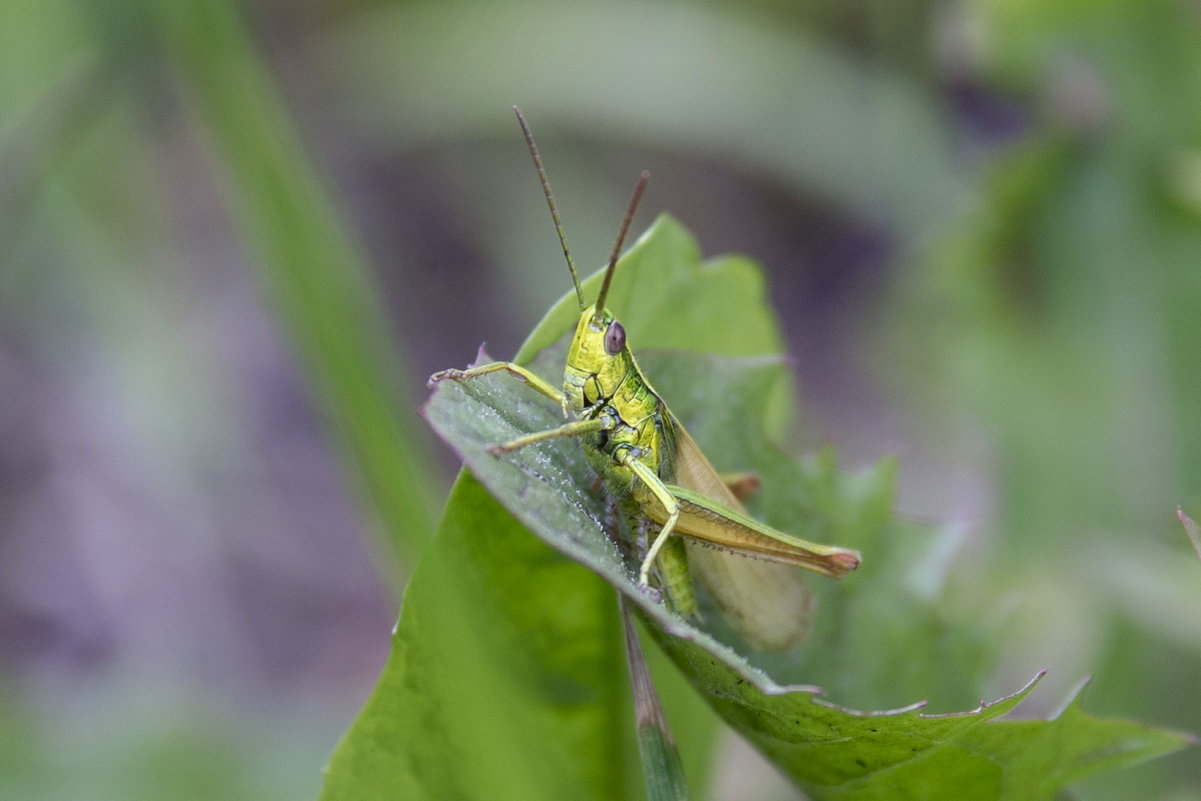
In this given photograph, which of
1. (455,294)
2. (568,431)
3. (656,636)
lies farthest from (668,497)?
(455,294)

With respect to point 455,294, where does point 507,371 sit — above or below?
below

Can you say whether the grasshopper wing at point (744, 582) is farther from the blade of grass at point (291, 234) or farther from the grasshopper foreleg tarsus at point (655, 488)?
the blade of grass at point (291, 234)

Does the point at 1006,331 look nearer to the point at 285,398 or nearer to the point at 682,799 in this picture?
the point at 682,799

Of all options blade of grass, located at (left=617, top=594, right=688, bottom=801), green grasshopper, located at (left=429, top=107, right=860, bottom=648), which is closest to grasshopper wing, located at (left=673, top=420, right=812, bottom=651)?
green grasshopper, located at (left=429, top=107, right=860, bottom=648)

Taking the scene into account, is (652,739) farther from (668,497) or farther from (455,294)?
(455,294)

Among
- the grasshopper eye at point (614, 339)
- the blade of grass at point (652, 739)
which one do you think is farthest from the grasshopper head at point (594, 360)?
the blade of grass at point (652, 739)

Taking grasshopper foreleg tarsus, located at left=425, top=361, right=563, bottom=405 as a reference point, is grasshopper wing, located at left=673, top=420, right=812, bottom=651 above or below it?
below

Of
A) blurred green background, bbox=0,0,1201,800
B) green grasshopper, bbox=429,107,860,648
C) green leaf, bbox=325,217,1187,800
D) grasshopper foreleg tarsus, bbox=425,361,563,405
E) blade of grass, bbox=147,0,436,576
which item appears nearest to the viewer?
green leaf, bbox=325,217,1187,800

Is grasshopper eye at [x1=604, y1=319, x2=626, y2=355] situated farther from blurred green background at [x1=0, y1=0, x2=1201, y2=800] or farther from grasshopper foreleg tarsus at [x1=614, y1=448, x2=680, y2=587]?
blurred green background at [x1=0, y1=0, x2=1201, y2=800]
